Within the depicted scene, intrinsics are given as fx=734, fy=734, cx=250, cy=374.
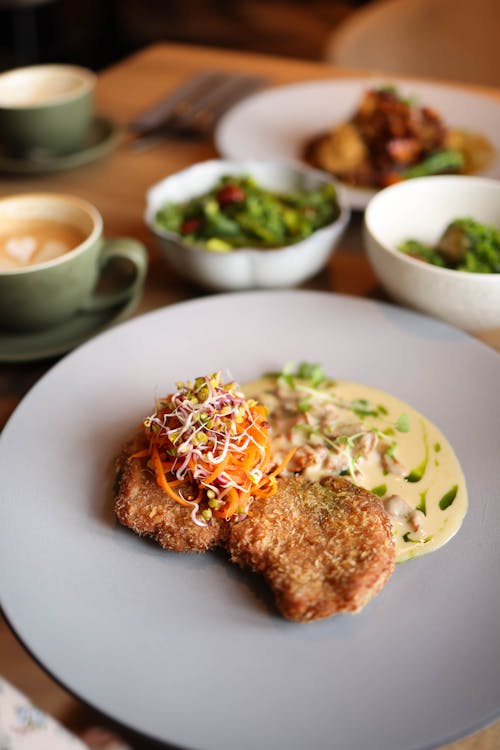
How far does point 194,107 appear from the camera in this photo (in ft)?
9.98

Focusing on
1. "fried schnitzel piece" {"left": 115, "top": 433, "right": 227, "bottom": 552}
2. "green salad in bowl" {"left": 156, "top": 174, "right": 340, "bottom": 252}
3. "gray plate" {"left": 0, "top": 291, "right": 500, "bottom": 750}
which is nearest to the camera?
"gray plate" {"left": 0, "top": 291, "right": 500, "bottom": 750}

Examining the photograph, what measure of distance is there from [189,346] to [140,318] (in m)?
0.15

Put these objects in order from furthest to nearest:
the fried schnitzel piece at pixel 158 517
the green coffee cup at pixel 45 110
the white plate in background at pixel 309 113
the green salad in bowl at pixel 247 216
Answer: the white plate in background at pixel 309 113
the green coffee cup at pixel 45 110
the green salad in bowl at pixel 247 216
the fried schnitzel piece at pixel 158 517

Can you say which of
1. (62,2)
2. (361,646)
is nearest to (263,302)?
(361,646)

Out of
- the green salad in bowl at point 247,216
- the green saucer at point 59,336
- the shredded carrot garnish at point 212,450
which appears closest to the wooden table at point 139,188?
the green saucer at point 59,336

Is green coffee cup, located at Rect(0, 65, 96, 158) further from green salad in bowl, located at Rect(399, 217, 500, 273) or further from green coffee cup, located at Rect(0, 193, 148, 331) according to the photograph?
green salad in bowl, located at Rect(399, 217, 500, 273)

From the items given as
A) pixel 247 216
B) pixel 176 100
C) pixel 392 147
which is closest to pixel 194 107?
pixel 176 100

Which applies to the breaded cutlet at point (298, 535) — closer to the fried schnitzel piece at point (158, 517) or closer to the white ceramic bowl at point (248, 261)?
the fried schnitzel piece at point (158, 517)

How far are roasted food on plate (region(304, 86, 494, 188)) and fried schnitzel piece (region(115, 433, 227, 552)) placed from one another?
60.6 inches

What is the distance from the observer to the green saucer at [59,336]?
6.03 feet

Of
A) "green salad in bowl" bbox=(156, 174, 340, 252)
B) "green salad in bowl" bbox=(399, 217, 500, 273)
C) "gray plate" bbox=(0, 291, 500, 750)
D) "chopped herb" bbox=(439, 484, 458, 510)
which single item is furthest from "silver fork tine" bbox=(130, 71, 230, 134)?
"chopped herb" bbox=(439, 484, 458, 510)

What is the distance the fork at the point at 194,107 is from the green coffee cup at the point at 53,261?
94 centimetres

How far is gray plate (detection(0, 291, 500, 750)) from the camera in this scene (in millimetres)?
1099

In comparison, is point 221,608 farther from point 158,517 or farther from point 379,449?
point 379,449
